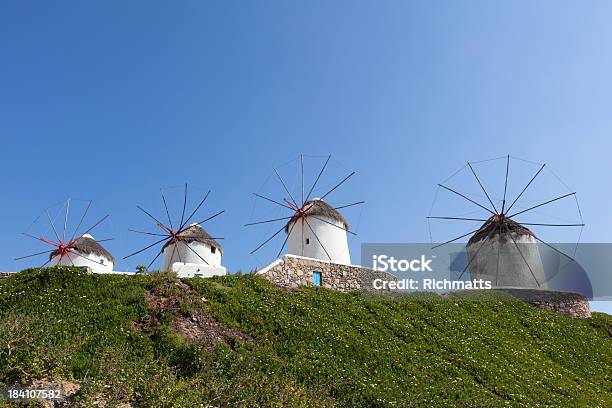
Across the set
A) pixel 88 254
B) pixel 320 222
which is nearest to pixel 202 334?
pixel 320 222

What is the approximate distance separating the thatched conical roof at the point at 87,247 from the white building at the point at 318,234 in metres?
13.7

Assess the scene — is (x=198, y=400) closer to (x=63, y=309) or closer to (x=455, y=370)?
(x=63, y=309)

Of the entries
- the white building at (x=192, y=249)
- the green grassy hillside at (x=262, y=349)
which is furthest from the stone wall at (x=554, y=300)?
the white building at (x=192, y=249)

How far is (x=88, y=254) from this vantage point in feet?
119

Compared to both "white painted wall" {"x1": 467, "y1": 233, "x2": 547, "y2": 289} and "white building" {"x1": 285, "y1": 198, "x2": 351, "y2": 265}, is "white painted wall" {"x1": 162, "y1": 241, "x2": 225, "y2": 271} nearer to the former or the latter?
"white building" {"x1": 285, "y1": 198, "x2": 351, "y2": 265}

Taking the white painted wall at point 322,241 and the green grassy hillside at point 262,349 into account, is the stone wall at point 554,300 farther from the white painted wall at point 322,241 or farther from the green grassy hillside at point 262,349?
the white painted wall at point 322,241

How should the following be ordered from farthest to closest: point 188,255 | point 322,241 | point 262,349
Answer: point 188,255
point 322,241
point 262,349

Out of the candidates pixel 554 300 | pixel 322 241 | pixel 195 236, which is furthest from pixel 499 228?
pixel 195 236

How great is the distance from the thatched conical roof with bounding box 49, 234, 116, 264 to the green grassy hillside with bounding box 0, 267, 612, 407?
1939 centimetres

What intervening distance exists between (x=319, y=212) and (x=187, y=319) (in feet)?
65.0

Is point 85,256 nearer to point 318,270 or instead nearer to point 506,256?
point 318,270

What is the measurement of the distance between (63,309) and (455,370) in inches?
450

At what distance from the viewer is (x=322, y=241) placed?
109 feet

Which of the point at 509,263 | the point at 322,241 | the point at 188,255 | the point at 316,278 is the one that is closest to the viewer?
the point at 316,278
